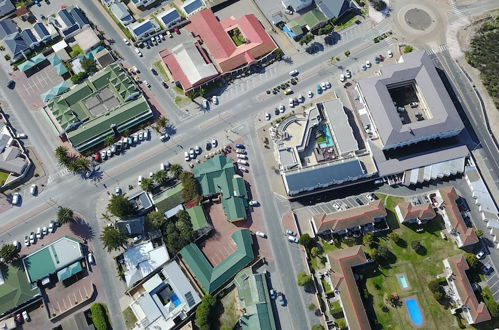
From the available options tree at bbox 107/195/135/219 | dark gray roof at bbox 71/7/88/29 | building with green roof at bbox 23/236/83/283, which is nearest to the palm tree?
tree at bbox 107/195/135/219

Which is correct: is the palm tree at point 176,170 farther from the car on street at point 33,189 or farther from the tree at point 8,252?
the tree at point 8,252

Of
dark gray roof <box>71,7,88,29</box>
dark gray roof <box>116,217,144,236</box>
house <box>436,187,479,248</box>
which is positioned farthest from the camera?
dark gray roof <box>71,7,88,29</box>

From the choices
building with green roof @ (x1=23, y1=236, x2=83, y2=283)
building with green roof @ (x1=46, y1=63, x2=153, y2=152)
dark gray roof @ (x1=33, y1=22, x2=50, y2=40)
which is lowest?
building with green roof @ (x1=23, y1=236, x2=83, y2=283)

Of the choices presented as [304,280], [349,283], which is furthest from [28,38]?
[349,283]

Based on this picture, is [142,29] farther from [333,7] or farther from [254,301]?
[254,301]

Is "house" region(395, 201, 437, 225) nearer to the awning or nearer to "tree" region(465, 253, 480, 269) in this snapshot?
"tree" region(465, 253, 480, 269)

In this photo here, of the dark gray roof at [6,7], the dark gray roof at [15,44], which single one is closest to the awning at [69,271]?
the dark gray roof at [15,44]
